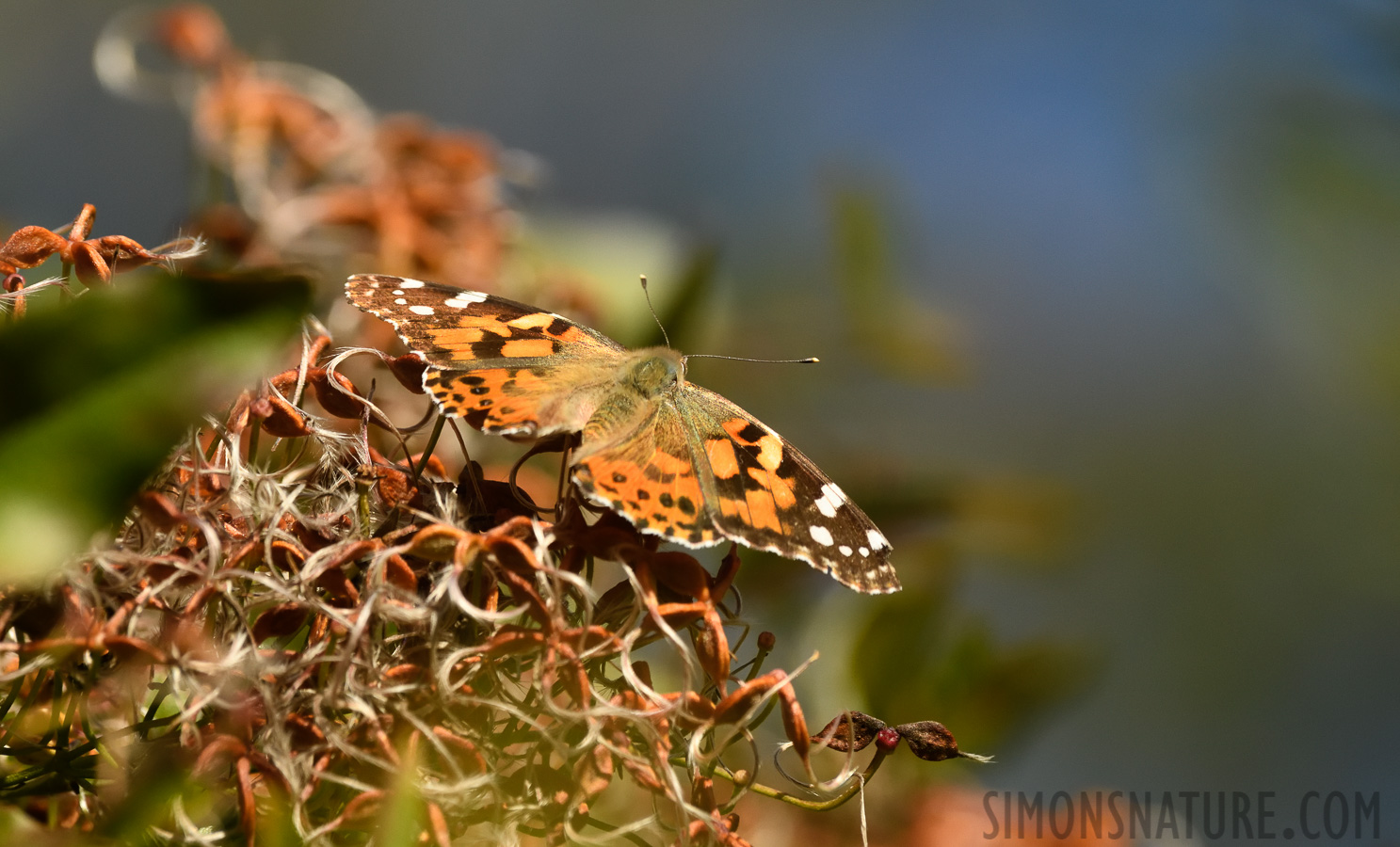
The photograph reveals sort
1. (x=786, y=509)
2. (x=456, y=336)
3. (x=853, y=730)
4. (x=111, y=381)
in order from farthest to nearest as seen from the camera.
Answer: (x=456, y=336)
(x=786, y=509)
(x=853, y=730)
(x=111, y=381)

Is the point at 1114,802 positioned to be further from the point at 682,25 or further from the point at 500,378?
the point at 682,25

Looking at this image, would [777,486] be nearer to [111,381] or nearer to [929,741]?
[929,741]

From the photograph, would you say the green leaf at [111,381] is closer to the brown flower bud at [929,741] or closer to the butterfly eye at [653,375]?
the brown flower bud at [929,741]

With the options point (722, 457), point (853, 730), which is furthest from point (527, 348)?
point (853, 730)

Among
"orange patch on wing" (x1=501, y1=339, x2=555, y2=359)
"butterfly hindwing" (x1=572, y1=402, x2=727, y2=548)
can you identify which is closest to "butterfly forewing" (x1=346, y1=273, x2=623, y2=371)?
"orange patch on wing" (x1=501, y1=339, x2=555, y2=359)

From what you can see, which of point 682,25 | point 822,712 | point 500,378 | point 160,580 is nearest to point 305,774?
point 160,580

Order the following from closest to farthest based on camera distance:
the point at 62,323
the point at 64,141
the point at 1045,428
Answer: the point at 62,323
the point at 64,141
the point at 1045,428

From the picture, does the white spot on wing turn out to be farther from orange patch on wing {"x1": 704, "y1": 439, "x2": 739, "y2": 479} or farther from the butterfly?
orange patch on wing {"x1": 704, "y1": 439, "x2": 739, "y2": 479}
